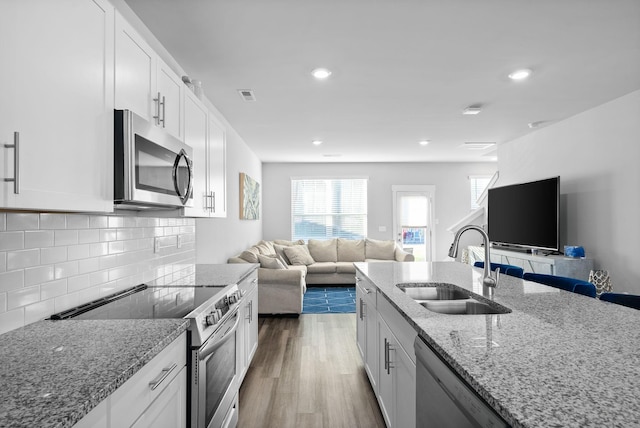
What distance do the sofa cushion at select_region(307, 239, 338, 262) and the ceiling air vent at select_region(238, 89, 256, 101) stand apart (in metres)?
4.17

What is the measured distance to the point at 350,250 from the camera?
746 cm

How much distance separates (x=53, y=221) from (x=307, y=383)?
2122 mm

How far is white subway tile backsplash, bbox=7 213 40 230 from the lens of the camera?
4.24 ft

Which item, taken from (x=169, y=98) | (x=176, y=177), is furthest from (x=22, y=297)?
(x=169, y=98)

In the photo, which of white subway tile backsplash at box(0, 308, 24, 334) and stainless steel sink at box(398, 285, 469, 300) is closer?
white subway tile backsplash at box(0, 308, 24, 334)

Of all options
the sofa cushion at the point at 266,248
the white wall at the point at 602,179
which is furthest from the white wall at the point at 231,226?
the white wall at the point at 602,179

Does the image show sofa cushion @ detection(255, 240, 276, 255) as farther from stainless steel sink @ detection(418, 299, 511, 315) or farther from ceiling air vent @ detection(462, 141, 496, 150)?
stainless steel sink @ detection(418, 299, 511, 315)

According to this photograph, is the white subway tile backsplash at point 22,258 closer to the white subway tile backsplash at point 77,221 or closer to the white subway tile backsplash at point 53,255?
the white subway tile backsplash at point 53,255

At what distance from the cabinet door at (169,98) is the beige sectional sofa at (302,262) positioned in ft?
8.75

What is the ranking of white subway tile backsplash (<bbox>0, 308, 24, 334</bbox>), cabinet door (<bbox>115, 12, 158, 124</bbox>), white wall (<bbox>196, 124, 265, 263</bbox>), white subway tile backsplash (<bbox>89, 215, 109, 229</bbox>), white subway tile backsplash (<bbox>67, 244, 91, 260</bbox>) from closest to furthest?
white subway tile backsplash (<bbox>0, 308, 24, 334</bbox>), cabinet door (<bbox>115, 12, 158, 124</bbox>), white subway tile backsplash (<bbox>67, 244, 91, 260</bbox>), white subway tile backsplash (<bbox>89, 215, 109, 229</bbox>), white wall (<bbox>196, 124, 265, 263</bbox>)

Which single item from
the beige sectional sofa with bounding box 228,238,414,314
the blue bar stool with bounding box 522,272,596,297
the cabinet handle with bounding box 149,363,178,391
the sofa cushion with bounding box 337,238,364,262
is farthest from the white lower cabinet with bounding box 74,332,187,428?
the sofa cushion with bounding box 337,238,364,262

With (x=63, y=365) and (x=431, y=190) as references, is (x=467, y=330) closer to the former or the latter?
(x=63, y=365)

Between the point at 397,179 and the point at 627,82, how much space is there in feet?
16.4

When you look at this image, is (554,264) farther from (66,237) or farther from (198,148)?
(66,237)
